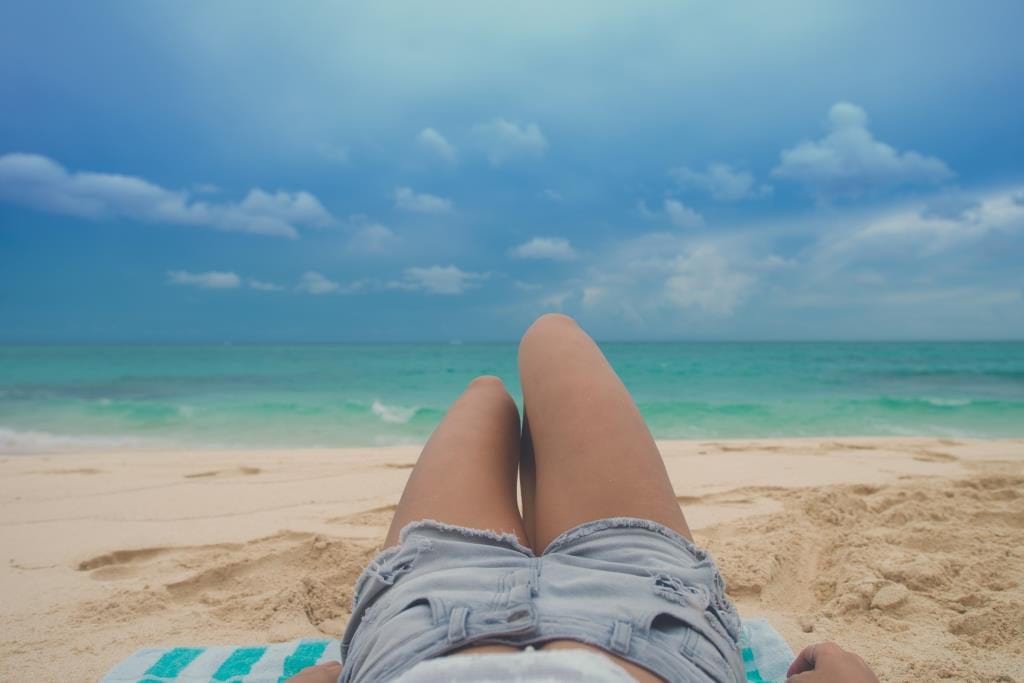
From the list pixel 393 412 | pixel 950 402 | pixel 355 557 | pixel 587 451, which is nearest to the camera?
pixel 587 451

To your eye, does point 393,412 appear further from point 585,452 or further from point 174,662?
point 585,452

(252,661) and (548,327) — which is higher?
(548,327)

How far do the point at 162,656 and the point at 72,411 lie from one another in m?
10.6

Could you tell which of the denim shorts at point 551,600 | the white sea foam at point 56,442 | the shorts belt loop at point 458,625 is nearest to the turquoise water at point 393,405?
the white sea foam at point 56,442

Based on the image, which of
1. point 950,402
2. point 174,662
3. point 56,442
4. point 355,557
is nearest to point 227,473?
point 355,557

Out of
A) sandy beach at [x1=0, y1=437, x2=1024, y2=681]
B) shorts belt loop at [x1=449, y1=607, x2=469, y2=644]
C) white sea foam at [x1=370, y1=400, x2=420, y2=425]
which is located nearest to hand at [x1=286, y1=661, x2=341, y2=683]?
shorts belt loop at [x1=449, y1=607, x2=469, y2=644]

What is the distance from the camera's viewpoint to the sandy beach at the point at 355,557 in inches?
73.9

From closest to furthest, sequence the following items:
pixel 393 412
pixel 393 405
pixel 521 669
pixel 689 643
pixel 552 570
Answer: pixel 521 669
pixel 689 643
pixel 552 570
pixel 393 412
pixel 393 405

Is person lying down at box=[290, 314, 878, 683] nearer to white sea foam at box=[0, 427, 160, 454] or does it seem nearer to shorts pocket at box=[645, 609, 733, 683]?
shorts pocket at box=[645, 609, 733, 683]

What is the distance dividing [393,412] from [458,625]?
405 inches

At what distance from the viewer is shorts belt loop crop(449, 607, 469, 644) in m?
0.88

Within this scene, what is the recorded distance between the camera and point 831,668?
109 cm

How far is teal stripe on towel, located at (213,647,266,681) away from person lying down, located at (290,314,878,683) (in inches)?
26.4

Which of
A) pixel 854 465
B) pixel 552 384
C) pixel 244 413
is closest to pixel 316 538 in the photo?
pixel 552 384
